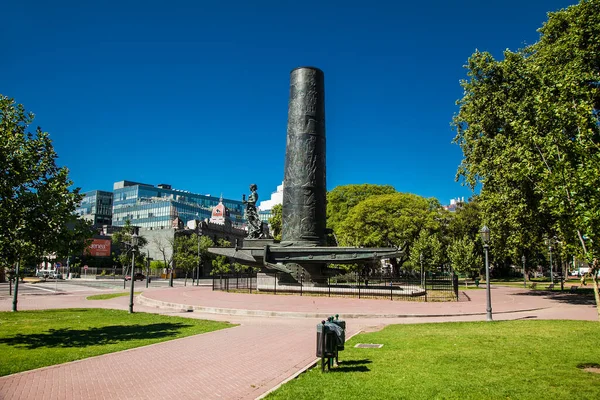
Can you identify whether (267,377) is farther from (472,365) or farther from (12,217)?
(12,217)

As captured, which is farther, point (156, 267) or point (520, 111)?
point (156, 267)

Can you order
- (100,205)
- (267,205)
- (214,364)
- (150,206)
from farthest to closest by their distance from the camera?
(267,205) < (100,205) < (150,206) < (214,364)

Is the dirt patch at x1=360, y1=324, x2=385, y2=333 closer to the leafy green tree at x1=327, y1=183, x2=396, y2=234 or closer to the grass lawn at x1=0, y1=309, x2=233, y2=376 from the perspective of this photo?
the grass lawn at x1=0, y1=309, x2=233, y2=376

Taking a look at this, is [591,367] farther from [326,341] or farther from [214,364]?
[214,364]

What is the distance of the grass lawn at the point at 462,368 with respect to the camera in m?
Result: 7.23

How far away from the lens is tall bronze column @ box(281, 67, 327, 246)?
3105 centimetres

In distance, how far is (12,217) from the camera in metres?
12.2

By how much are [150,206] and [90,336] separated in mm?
119426

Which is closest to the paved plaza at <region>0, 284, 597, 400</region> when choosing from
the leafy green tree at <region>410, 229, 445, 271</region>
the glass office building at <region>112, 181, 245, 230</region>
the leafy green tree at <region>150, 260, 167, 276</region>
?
the leafy green tree at <region>410, 229, 445, 271</region>

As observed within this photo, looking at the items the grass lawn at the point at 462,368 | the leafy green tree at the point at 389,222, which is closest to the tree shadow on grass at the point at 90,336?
the grass lawn at the point at 462,368

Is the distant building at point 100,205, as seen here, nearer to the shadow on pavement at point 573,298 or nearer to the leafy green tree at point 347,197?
the leafy green tree at point 347,197

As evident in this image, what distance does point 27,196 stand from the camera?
41.2ft

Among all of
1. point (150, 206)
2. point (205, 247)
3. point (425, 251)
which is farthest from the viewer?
point (150, 206)

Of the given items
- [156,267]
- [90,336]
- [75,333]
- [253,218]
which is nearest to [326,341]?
[90,336]
